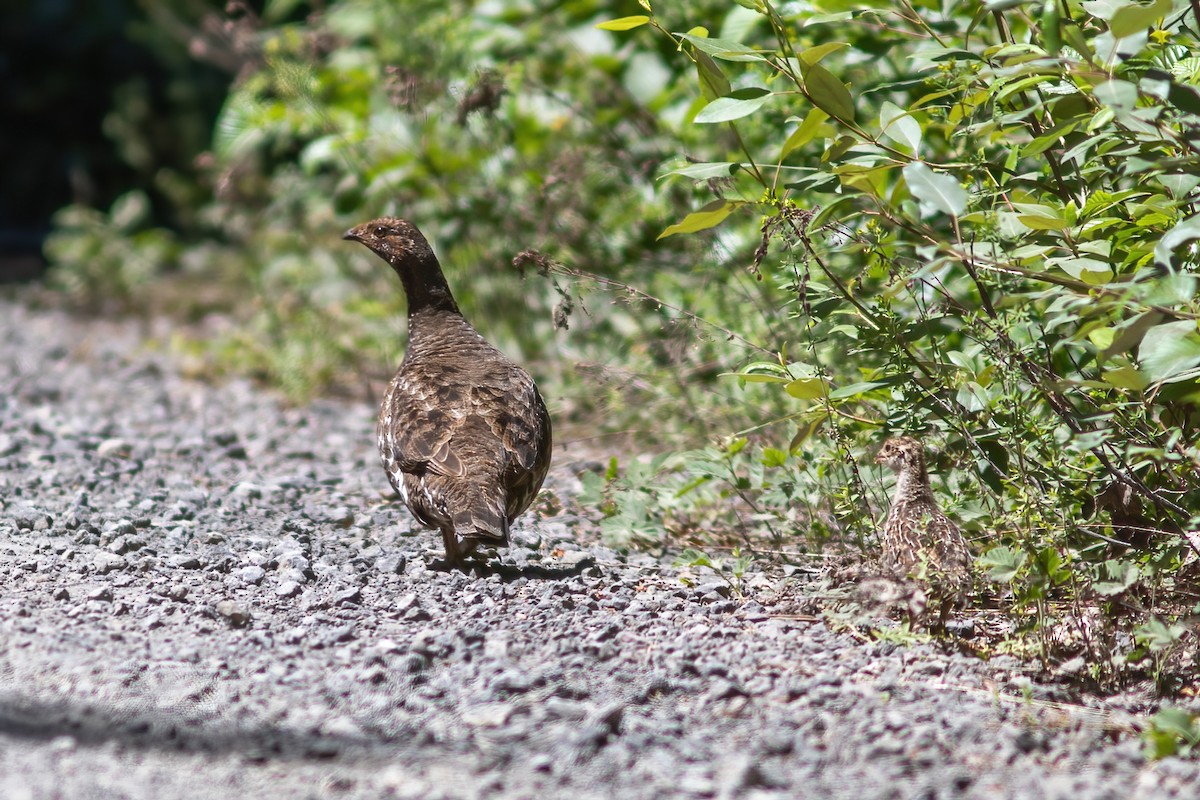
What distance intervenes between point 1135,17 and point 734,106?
39.7 inches

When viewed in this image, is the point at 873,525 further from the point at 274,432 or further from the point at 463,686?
the point at 274,432

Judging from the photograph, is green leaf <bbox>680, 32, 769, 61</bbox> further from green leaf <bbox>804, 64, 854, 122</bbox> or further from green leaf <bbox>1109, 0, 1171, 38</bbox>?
green leaf <bbox>1109, 0, 1171, 38</bbox>

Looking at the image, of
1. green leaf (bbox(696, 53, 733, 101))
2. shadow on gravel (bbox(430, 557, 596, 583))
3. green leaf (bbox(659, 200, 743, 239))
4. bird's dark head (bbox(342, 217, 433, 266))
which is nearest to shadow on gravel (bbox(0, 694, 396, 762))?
shadow on gravel (bbox(430, 557, 596, 583))

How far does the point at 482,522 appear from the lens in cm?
382

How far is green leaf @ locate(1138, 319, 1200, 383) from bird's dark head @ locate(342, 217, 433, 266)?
3.21 metres

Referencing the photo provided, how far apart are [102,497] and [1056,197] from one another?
12.2 ft

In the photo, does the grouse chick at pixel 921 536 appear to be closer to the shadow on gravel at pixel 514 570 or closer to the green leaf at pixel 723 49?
the shadow on gravel at pixel 514 570

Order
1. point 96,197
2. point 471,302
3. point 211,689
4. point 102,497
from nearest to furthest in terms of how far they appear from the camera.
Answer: point 211,689, point 102,497, point 471,302, point 96,197

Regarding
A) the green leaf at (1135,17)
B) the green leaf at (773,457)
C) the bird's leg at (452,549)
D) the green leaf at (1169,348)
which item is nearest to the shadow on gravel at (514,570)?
the bird's leg at (452,549)

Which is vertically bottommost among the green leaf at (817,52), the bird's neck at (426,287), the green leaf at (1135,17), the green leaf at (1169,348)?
the bird's neck at (426,287)

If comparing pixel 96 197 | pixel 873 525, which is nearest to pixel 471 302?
pixel 873 525

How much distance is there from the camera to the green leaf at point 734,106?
3184 mm

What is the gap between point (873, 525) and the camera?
379cm

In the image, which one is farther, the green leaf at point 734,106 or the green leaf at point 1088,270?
the green leaf at point 734,106
